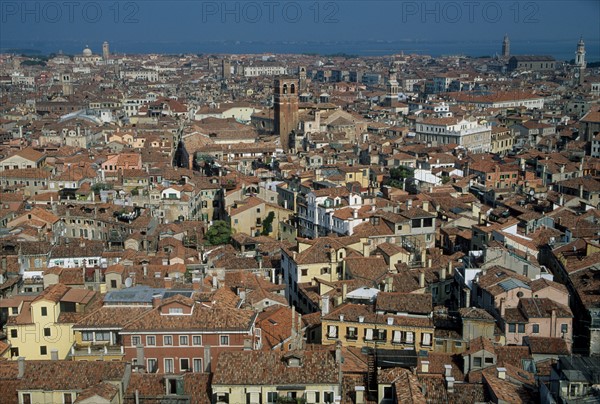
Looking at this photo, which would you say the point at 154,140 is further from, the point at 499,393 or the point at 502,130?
the point at 499,393

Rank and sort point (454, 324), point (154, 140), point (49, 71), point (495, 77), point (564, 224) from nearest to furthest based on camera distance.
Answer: point (454, 324) < point (564, 224) < point (154, 140) < point (495, 77) < point (49, 71)

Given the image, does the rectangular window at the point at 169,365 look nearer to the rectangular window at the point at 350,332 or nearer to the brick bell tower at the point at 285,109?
the rectangular window at the point at 350,332

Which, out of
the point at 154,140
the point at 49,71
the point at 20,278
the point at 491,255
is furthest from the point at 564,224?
the point at 49,71

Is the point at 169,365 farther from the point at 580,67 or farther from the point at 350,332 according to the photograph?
the point at 580,67

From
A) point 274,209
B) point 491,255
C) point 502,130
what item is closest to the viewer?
point 491,255

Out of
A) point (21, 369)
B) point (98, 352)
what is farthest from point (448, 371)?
point (21, 369)

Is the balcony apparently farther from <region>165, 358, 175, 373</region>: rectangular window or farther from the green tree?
the green tree

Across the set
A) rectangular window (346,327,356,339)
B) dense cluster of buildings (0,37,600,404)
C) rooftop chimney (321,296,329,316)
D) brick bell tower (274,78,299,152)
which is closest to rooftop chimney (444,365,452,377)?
dense cluster of buildings (0,37,600,404)
